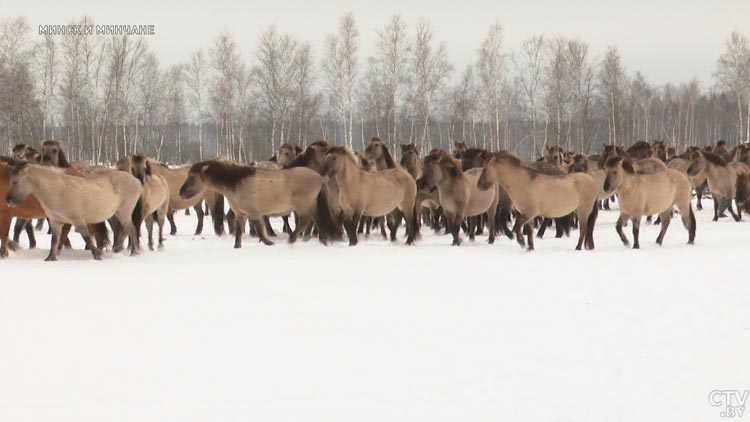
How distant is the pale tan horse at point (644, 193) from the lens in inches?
502

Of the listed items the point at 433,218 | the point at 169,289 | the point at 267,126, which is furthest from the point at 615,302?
the point at 267,126

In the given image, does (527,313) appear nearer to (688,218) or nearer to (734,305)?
(734,305)

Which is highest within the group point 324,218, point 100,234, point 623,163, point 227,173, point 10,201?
point 623,163

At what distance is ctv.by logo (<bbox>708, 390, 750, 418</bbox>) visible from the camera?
4168mm

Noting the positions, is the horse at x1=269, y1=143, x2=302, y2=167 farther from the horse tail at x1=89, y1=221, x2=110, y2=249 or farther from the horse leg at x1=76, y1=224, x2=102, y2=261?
the horse leg at x1=76, y1=224, x2=102, y2=261

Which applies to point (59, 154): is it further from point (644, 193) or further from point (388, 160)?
point (644, 193)

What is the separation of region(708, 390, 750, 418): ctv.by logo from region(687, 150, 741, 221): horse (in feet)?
53.1

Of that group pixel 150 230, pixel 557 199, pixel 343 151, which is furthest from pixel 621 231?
pixel 150 230

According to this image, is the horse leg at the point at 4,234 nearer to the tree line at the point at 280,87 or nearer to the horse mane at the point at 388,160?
the horse mane at the point at 388,160

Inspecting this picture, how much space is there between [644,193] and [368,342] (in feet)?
29.6

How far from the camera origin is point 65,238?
11.4 metres

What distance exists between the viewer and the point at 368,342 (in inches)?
218

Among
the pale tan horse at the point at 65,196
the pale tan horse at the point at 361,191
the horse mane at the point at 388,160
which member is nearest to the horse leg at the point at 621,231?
the pale tan horse at the point at 361,191

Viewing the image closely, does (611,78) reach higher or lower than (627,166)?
higher
